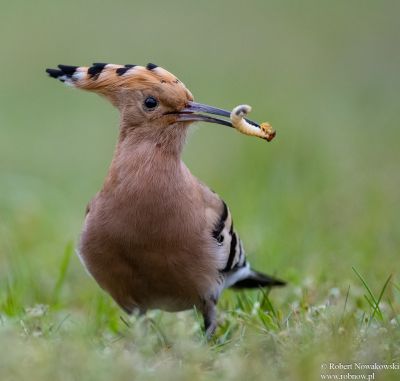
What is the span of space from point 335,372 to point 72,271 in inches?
99.2

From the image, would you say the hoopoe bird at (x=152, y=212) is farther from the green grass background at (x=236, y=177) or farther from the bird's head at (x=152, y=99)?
the green grass background at (x=236, y=177)

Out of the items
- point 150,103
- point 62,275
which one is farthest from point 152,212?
point 62,275

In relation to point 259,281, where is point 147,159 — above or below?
above

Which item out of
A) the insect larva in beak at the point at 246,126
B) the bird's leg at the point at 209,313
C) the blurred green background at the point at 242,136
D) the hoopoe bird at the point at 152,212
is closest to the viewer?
the hoopoe bird at the point at 152,212

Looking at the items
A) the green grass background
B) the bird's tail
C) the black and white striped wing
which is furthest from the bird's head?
the bird's tail

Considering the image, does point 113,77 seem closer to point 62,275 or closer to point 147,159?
point 147,159

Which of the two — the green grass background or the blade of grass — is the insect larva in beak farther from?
the blade of grass

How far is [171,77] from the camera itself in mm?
3730

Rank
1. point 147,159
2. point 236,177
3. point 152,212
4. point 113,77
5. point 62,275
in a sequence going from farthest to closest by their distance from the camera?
point 236,177 → point 62,275 → point 113,77 → point 147,159 → point 152,212

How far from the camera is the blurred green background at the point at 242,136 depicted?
4.94 m

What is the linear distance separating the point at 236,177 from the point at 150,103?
2610mm

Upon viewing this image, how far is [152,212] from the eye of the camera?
353cm

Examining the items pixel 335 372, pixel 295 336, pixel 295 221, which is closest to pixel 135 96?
pixel 295 336

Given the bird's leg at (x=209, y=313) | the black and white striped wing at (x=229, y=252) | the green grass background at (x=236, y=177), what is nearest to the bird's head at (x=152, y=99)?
the green grass background at (x=236, y=177)
